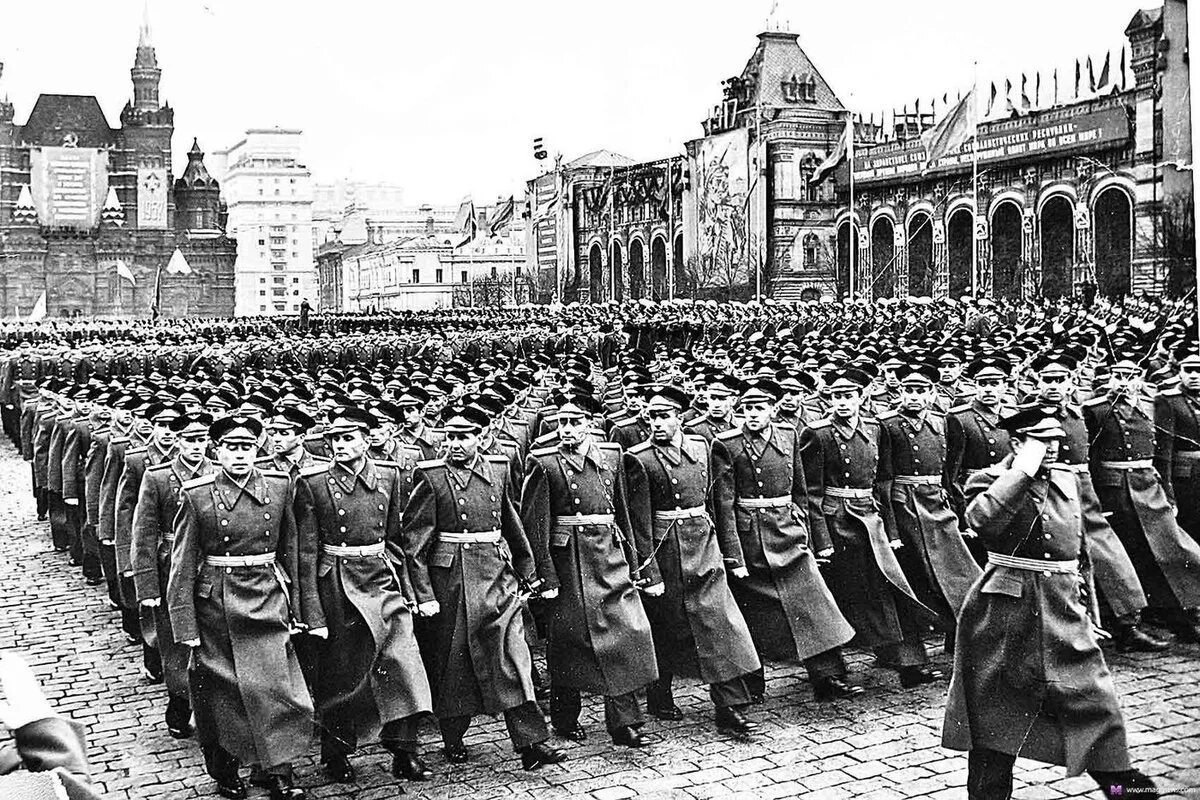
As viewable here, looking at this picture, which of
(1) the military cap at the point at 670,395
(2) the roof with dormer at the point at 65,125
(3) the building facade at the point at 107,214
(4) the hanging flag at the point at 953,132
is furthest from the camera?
(2) the roof with dormer at the point at 65,125

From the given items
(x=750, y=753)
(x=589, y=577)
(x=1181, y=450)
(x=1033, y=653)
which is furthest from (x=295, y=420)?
(x=1181, y=450)

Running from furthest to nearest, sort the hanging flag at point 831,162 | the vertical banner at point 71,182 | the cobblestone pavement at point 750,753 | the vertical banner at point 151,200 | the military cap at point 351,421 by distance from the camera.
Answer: the vertical banner at point 151,200
the vertical banner at point 71,182
the hanging flag at point 831,162
the military cap at point 351,421
the cobblestone pavement at point 750,753

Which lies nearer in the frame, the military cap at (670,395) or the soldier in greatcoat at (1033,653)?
the soldier in greatcoat at (1033,653)

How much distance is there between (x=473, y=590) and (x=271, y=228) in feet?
369

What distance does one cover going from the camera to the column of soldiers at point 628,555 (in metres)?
6.20

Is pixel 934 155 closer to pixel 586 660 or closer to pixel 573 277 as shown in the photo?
pixel 573 277

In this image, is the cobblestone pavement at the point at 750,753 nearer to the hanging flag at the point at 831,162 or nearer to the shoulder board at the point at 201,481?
the shoulder board at the point at 201,481

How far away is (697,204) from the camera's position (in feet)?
180

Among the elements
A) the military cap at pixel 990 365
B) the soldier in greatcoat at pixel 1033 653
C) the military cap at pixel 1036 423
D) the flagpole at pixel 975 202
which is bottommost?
the soldier in greatcoat at pixel 1033 653

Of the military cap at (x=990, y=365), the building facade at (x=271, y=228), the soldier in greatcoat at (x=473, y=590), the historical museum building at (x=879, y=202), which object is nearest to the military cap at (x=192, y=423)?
the soldier in greatcoat at (x=473, y=590)

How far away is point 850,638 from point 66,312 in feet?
236

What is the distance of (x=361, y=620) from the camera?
6539 mm

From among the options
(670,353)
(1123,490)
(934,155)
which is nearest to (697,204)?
(934,155)

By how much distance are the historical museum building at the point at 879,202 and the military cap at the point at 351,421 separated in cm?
1063
